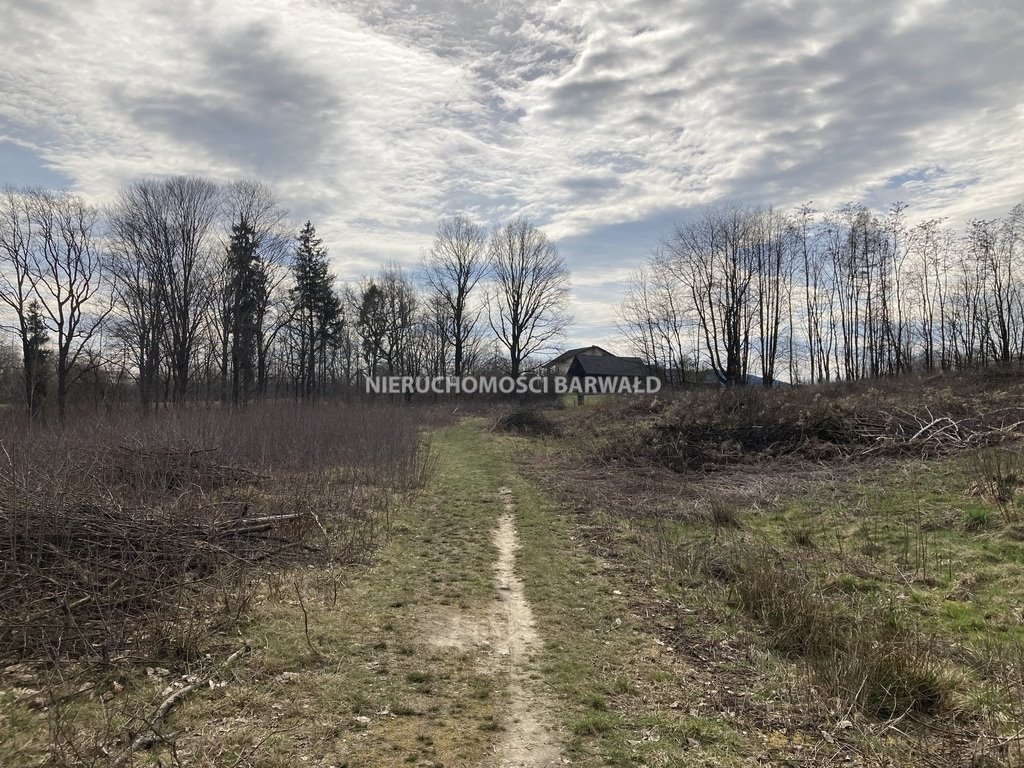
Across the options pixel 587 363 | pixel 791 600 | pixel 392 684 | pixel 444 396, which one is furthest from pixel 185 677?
pixel 587 363

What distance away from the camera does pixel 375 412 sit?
23328 millimetres

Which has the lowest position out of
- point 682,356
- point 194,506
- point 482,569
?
point 482,569

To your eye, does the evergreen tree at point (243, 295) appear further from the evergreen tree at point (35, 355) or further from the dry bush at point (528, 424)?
the dry bush at point (528, 424)

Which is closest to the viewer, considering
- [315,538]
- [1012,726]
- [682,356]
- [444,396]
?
[1012,726]

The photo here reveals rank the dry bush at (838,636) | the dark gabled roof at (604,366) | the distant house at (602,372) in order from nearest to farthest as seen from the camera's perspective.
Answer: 1. the dry bush at (838,636)
2. the distant house at (602,372)
3. the dark gabled roof at (604,366)

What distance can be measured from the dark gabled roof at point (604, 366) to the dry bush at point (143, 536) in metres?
49.1

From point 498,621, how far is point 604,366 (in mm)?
57208

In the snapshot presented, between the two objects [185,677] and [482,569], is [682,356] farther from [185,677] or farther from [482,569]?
A: [185,677]

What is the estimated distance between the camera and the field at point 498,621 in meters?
3.69

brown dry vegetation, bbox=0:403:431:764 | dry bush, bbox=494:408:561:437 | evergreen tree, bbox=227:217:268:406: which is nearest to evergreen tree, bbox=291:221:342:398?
evergreen tree, bbox=227:217:268:406

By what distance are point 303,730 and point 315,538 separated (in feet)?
15.9

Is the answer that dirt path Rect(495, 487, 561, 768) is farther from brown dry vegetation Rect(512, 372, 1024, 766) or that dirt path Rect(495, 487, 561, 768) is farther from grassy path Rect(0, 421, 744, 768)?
brown dry vegetation Rect(512, 372, 1024, 766)

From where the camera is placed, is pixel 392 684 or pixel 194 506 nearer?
pixel 392 684

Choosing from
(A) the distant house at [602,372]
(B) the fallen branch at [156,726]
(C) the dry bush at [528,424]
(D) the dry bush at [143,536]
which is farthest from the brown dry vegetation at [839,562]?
(A) the distant house at [602,372]
